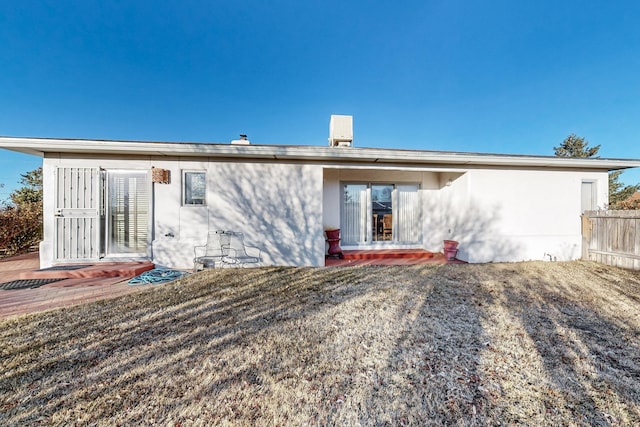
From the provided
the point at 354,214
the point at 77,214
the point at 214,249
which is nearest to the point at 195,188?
the point at 214,249

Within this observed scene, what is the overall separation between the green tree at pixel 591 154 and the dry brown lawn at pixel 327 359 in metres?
25.0

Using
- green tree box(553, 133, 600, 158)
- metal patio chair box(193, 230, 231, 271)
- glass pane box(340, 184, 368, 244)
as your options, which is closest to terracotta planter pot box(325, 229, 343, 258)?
glass pane box(340, 184, 368, 244)

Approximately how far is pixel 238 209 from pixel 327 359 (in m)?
4.47

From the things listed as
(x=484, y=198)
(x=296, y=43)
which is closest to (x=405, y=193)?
(x=484, y=198)

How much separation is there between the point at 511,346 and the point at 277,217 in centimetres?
487

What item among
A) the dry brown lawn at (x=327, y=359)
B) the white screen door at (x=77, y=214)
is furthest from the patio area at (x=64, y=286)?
the white screen door at (x=77, y=214)

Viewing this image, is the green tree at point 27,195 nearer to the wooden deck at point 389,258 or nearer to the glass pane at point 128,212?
the glass pane at point 128,212

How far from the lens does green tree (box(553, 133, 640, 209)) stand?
70.9 feet

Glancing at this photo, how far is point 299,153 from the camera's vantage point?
586 centimetres

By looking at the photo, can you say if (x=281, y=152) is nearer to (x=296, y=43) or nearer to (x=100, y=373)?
(x=100, y=373)

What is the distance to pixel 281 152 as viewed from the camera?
5.75 meters

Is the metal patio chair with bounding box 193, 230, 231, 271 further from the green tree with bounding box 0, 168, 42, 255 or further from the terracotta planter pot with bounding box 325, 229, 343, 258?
the green tree with bounding box 0, 168, 42, 255

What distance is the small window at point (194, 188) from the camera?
19.7 ft

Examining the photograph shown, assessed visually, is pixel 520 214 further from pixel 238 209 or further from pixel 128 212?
pixel 128 212
